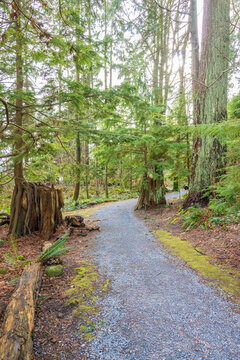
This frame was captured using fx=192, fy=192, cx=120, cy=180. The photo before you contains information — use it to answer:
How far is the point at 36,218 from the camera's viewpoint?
5547mm

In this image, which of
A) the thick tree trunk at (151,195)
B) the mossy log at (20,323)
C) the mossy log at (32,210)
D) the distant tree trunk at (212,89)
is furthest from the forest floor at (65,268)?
the thick tree trunk at (151,195)

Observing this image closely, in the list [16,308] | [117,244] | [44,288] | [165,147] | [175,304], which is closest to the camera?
[16,308]

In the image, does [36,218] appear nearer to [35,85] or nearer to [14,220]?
[14,220]

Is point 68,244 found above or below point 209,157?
below

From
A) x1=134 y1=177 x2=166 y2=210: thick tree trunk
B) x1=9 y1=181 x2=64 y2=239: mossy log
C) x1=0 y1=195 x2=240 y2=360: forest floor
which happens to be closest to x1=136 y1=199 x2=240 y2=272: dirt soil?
x1=0 y1=195 x2=240 y2=360: forest floor

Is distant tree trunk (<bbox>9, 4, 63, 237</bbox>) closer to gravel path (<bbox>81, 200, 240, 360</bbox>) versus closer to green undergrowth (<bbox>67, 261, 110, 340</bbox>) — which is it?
green undergrowth (<bbox>67, 261, 110, 340</bbox>)

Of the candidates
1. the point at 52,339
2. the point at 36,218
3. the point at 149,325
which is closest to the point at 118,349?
the point at 149,325

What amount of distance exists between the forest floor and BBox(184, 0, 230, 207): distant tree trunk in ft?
4.99

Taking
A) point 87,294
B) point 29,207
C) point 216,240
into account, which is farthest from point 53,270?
point 216,240

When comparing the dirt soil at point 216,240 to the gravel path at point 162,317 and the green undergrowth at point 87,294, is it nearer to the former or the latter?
the gravel path at point 162,317

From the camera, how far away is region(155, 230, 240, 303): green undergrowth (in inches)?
108

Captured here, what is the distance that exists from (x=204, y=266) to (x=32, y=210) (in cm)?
454

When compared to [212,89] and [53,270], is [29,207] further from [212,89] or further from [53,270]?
[212,89]

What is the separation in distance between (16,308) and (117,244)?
2961mm
